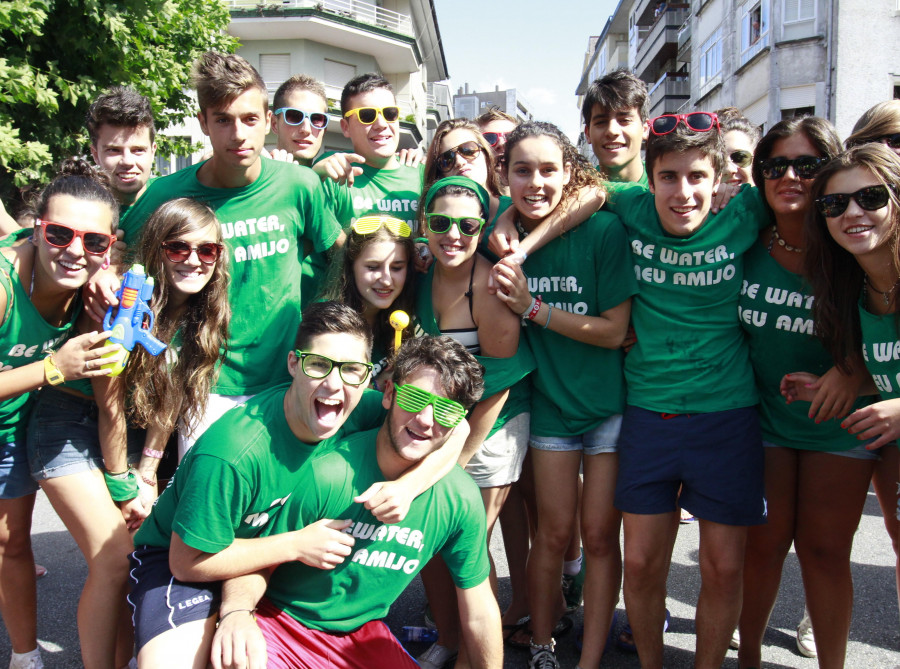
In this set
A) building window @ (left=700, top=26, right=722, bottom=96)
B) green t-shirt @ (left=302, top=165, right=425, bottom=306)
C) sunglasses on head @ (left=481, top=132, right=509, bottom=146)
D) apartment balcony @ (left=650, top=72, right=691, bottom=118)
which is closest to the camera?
green t-shirt @ (left=302, top=165, right=425, bottom=306)

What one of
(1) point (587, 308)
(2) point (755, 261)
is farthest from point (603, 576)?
(2) point (755, 261)

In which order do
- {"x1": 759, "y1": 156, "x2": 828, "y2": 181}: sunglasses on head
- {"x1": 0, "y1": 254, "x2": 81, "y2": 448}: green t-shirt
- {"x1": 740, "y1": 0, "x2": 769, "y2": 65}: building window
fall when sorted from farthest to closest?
{"x1": 740, "y1": 0, "x2": 769, "y2": 65}: building window < {"x1": 759, "y1": 156, "x2": 828, "y2": 181}: sunglasses on head < {"x1": 0, "y1": 254, "x2": 81, "y2": 448}: green t-shirt

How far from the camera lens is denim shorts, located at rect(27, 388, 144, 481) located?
2891 mm

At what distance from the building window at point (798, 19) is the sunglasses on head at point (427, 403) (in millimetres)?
20254

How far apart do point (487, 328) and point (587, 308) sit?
48 cm

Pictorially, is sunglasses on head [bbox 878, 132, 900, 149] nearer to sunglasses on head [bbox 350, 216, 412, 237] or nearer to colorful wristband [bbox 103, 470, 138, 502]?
sunglasses on head [bbox 350, 216, 412, 237]

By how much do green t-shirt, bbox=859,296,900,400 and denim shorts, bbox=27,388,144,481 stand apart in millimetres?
3224

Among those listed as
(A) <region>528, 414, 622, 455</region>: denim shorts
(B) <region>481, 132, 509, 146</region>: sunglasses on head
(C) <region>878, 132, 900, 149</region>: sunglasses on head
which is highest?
(B) <region>481, 132, 509, 146</region>: sunglasses on head

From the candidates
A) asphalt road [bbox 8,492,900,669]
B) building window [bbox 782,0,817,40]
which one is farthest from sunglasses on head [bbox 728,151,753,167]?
building window [bbox 782,0,817,40]

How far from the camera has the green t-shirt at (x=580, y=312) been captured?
3.10 metres

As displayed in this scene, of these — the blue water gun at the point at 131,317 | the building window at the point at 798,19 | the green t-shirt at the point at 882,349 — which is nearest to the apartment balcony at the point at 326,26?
the building window at the point at 798,19

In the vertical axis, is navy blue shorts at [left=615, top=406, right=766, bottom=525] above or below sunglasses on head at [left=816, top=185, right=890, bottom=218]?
below

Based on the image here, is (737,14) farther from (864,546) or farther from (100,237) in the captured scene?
(100,237)

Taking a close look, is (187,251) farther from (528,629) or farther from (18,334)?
(528,629)
